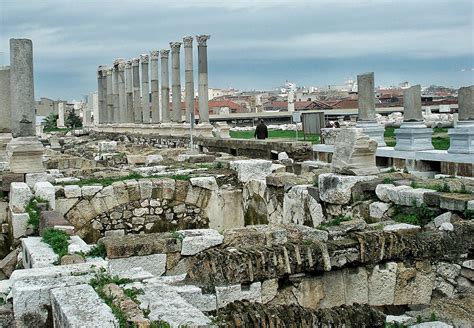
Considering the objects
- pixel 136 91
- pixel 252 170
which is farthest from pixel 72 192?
pixel 136 91

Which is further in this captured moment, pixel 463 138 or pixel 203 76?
pixel 203 76

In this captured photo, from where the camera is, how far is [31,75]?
12141 millimetres

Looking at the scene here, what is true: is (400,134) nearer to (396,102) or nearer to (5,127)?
(5,127)

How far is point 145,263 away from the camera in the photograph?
6.38 meters

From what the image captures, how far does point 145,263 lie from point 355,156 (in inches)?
167

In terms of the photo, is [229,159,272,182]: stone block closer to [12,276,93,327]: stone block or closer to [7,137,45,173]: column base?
[7,137,45,173]: column base

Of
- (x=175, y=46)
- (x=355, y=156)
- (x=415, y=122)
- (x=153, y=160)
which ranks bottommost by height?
(x=153, y=160)

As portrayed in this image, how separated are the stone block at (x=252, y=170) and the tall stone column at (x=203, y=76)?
21145 mm

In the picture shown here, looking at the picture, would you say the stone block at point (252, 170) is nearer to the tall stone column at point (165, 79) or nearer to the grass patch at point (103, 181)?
the grass patch at point (103, 181)

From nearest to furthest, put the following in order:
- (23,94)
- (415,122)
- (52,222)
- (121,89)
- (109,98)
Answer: (52,222) < (23,94) < (415,122) < (121,89) < (109,98)

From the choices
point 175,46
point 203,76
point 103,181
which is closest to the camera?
point 103,181

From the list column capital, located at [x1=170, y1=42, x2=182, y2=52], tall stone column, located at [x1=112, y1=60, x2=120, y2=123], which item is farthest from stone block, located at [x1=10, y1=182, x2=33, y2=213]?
tall stone column, located at [x1=112, y1=60, x2=120, y2=123]

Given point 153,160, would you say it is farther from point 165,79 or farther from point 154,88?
point 154,88

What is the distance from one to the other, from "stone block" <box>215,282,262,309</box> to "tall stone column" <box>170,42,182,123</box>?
3167 cm
